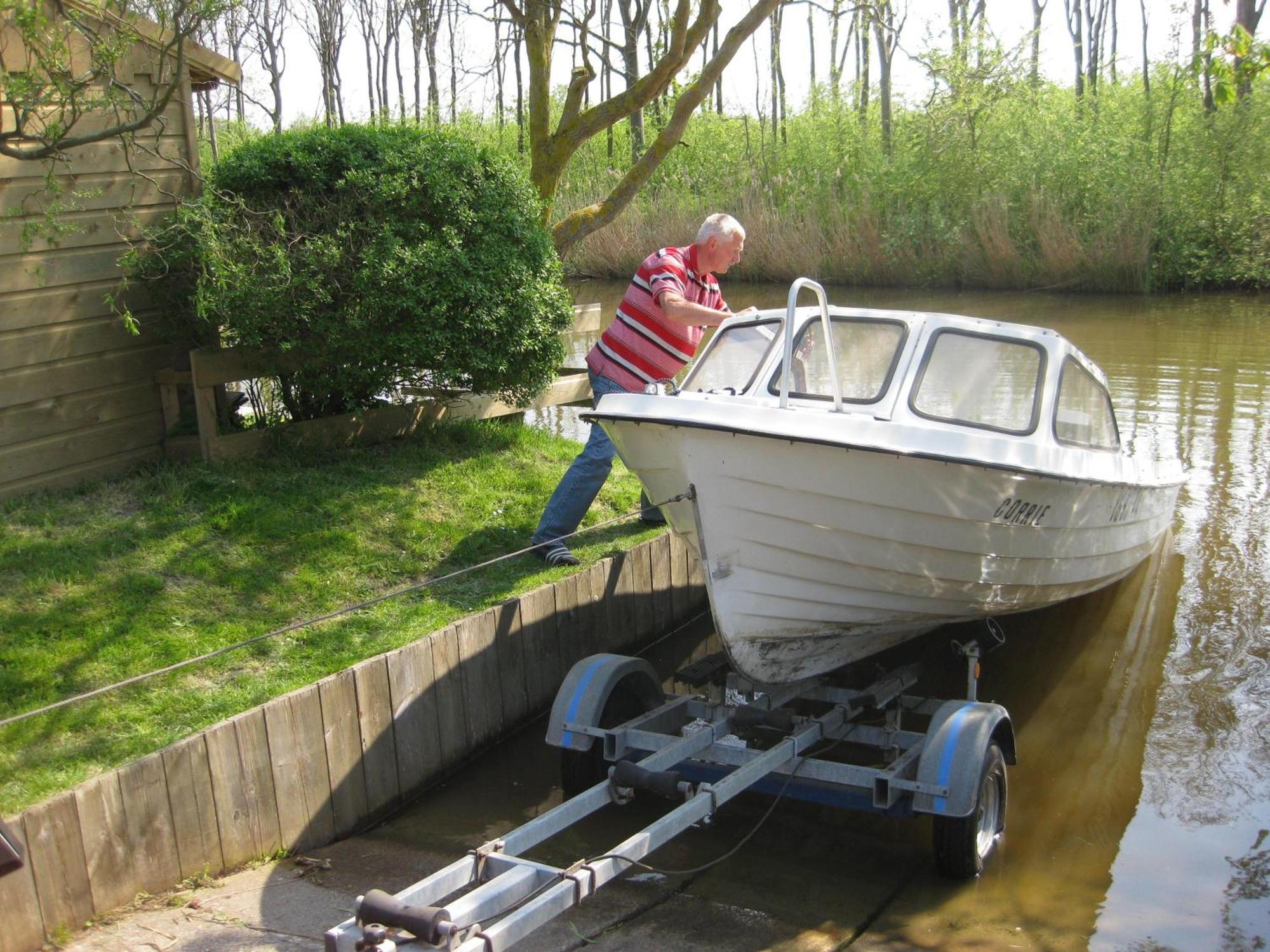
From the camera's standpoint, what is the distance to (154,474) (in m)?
7.41

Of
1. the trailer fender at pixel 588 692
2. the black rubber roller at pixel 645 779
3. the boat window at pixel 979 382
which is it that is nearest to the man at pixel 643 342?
the trailer fender at pixel 588 692

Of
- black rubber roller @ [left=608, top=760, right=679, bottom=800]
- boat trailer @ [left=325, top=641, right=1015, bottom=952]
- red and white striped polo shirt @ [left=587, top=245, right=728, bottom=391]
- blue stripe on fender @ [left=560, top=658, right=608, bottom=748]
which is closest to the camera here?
boat trailer @ [left=325, top=641, right=1015, bottom=952]

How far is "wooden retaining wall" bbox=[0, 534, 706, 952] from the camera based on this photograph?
397 cm

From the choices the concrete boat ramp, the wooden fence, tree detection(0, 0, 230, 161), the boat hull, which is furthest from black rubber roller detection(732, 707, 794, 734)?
tree detection(0, 0, 230, 161)

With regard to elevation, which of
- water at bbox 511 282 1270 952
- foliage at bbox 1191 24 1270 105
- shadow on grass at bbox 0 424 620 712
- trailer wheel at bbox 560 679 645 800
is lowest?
water at bbox 511 282 1270 952

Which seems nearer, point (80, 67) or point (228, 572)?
point (228, 572)

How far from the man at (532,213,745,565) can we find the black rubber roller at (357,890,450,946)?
342 cm

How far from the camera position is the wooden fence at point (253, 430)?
7426mm

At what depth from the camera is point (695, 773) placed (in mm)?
5238

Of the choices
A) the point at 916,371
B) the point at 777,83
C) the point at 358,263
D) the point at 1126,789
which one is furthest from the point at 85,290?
the point at 777,83

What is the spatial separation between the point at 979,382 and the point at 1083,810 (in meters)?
2.17

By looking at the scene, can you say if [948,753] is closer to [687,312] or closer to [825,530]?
[825,530]

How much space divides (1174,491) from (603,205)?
5201 mm

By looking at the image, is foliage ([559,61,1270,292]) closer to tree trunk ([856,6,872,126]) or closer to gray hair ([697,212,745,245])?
tree trunk ([856,6,872,126])
